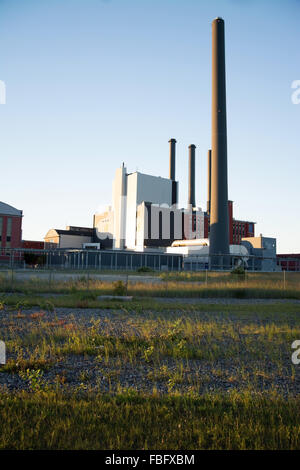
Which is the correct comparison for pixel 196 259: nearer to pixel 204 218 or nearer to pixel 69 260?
pixel 69 260

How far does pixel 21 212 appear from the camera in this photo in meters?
62.6

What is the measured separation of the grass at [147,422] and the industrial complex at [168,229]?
1486 inches

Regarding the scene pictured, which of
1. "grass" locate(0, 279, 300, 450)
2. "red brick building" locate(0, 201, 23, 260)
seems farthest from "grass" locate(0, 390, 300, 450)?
"red brick building" locate(0, 201, 23, 260)

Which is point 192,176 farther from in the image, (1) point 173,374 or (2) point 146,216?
(1) point 173,374

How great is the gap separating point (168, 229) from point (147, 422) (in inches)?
2556

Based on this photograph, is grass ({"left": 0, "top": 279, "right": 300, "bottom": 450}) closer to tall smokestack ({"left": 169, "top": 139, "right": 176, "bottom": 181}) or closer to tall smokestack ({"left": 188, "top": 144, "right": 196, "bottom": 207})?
tall smokestack ({"left": 188, "top": 144, "right": 196, "bottom": 207})

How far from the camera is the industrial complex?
4088 centimetres

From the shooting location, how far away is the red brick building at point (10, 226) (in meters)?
60.5

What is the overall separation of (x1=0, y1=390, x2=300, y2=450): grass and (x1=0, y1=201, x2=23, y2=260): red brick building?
6043 centimetres

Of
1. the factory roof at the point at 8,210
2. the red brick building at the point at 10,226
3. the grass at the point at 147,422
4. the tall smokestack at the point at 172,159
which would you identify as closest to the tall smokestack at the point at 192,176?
the tall smokestack at the point at 172,159

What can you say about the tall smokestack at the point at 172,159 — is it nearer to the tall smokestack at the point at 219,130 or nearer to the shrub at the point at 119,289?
the tall smokestack at the point at 219,130

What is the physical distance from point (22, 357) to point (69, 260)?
141 ft

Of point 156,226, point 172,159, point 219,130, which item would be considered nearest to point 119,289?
point 219,130

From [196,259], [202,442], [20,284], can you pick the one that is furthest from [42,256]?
[202,442]
